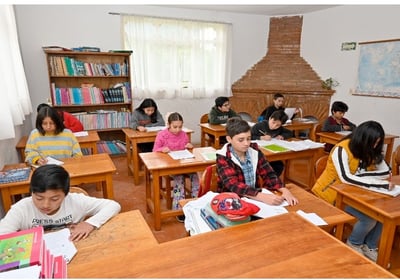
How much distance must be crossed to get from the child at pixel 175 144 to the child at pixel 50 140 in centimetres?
83

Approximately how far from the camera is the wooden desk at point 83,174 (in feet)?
6.43

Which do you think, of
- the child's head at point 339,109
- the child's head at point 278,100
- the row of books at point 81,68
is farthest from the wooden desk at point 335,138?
the row of books at point 81,68

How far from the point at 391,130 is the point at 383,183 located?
3.07m


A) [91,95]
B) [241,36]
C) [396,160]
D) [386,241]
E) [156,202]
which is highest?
[241,36]

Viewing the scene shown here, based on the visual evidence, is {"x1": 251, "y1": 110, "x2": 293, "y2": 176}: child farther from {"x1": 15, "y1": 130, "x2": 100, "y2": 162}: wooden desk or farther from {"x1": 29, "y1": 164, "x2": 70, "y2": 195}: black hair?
{"x1": 29, "y1": 164, "x2": 70, "y2": 195}: black hair

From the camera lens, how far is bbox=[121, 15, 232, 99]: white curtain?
15.8ft

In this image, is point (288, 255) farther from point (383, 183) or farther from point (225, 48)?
point (225, 48)

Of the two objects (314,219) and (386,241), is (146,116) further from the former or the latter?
(386,241)

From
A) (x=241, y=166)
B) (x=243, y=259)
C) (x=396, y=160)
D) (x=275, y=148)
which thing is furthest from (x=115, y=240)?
(x=396, y=160)

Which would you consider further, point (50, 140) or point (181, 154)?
point (181, 154)

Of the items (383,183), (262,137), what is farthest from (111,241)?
(262,137)

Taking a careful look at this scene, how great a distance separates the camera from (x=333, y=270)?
68cm

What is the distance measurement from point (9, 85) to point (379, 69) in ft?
16.7

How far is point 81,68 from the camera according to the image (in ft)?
14.3
